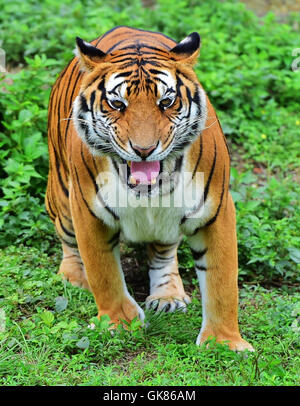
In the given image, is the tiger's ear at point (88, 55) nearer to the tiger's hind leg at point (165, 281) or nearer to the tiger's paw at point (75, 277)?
the tiger's hind leg at point (165, 281)

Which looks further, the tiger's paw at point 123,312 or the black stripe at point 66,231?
the black stripe at point 66,231

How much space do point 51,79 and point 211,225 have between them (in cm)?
249

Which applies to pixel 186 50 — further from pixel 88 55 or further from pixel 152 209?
pixel 152 209

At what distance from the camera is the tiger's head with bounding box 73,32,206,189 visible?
320 cm

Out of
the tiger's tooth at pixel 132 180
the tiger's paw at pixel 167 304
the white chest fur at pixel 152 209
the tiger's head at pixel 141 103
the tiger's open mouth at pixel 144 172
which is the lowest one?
the tiger's paw at pixel 167 304

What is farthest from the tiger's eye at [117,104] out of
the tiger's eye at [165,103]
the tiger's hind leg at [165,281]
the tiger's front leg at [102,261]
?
the tiger's hind leg at [165,281]

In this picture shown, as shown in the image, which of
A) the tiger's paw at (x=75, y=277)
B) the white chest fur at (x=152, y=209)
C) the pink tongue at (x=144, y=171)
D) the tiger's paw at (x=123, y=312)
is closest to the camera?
the pink tongue at (x=144, y=171)

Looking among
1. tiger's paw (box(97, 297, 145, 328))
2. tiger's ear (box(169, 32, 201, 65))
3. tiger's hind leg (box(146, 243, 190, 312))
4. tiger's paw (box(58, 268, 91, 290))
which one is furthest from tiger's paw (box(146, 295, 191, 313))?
tiger's ear (box(169, 32, 201, 65))

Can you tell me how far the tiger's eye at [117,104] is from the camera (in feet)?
10.7

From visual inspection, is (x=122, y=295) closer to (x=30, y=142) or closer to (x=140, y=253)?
(x=140, y=253)

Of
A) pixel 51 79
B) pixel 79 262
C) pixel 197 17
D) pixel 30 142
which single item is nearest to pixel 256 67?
pixel 197 17

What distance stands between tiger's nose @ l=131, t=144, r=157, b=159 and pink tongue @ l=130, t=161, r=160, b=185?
0.10m

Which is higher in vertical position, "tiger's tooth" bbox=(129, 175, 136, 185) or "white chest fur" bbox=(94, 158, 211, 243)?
"tiger's tooth" bbox=(129, 175, 136, 185)

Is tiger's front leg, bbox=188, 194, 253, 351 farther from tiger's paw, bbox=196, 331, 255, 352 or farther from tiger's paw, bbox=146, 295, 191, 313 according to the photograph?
tiger's paw, bbox=146, 295, 191, 313
